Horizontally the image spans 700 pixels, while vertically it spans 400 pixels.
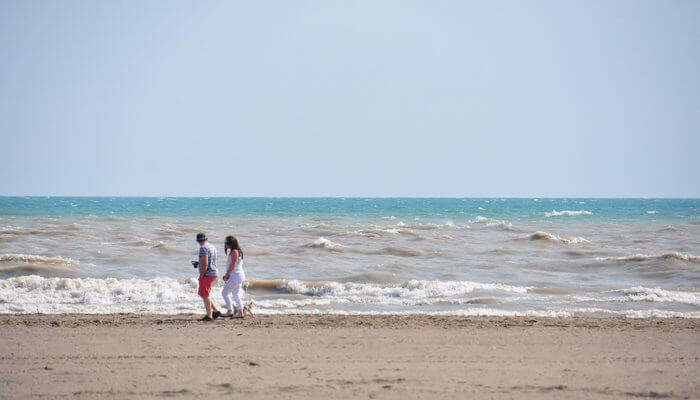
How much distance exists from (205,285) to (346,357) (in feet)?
13.1

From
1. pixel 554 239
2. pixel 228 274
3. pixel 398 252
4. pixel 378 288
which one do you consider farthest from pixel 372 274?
pixel 554 239

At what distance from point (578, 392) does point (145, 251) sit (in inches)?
807

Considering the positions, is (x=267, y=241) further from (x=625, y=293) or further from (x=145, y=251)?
(x=625, y=293)

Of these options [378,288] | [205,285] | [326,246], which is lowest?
[378,288]

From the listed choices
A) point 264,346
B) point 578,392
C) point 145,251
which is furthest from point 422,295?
point 145,251

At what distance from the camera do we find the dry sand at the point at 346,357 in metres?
7.46

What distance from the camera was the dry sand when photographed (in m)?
7.46

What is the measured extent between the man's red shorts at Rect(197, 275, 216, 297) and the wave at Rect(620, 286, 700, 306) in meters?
9.16

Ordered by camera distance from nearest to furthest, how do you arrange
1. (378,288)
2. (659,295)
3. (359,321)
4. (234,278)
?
(359,321), (234,278), (659,295), (378,288)

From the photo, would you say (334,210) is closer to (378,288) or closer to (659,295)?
(378,288)

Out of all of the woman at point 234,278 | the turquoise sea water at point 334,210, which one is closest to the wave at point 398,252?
the woman at point 234,278

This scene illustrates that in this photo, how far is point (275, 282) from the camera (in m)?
17.5

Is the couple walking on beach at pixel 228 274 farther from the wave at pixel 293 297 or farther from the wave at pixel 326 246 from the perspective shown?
the wave at pixel 326 246

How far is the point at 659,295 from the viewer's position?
1567 cm
